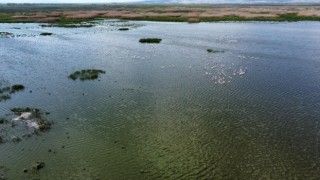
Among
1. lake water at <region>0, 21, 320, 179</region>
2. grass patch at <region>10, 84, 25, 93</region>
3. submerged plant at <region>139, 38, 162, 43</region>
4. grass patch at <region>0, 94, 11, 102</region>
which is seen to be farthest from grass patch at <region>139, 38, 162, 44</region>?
grass patch at <region>0, 94, 11, 102</region>

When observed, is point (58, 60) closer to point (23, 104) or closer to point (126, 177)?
point (23, 104)

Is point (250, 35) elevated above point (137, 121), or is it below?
above

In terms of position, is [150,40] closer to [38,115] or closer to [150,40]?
[150,40]

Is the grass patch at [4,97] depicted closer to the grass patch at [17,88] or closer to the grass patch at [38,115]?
the grass patch at [17,88]

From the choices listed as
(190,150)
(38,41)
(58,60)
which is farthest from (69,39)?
(190,150)

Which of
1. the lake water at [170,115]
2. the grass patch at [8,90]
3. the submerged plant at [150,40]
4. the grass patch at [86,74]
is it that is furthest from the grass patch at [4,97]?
the submerged plant at [150,40]

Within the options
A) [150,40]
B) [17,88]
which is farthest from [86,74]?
[150,40]

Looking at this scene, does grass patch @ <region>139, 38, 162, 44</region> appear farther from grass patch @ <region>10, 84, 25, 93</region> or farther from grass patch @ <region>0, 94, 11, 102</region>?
grass patch @ <region>0, 94, 11, 102</region>
